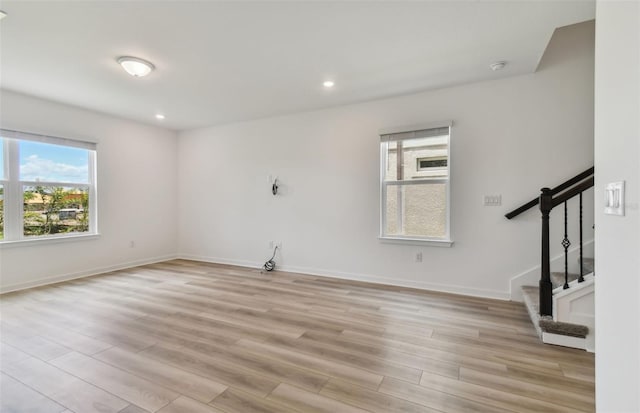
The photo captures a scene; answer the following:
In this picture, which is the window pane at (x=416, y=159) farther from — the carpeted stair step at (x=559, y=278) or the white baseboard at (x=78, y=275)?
the white baseboard at (x=78, y=275)

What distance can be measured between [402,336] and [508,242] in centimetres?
188

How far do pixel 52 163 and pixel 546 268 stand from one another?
6.16 meters

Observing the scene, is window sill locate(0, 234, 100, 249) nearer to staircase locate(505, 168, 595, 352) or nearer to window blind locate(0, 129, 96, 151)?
window blind locate(0, 129, 96, 151)

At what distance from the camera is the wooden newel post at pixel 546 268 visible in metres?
2.49

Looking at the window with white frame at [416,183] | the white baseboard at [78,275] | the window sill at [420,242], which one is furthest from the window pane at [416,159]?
the white baseboard at [78,275]

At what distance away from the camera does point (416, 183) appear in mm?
3975

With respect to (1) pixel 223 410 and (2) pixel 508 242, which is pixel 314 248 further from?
(1) pixel 223 410

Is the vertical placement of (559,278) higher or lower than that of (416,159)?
lower

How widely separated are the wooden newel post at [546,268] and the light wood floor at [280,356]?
0.92 ft

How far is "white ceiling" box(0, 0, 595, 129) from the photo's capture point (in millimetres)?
2203
